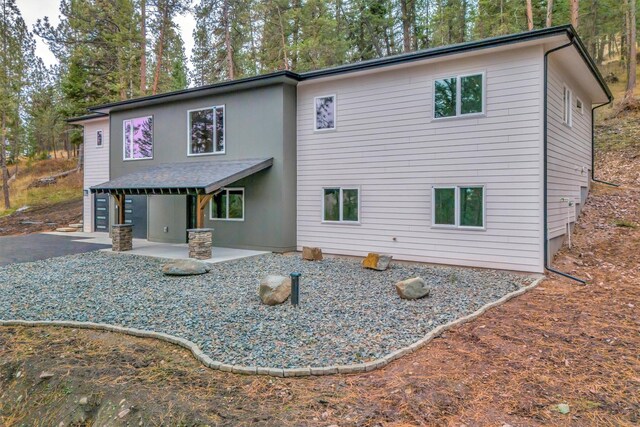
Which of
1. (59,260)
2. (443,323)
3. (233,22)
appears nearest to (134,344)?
(443,323)

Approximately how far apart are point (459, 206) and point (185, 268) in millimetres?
6015

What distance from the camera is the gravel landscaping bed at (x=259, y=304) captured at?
4391 millimetres

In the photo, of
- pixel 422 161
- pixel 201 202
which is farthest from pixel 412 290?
pixel 201 202

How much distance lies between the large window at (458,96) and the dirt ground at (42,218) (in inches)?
679

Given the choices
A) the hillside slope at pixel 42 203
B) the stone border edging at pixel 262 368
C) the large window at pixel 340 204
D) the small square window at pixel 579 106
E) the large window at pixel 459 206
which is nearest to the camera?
the stone border edging at pixel 262 368

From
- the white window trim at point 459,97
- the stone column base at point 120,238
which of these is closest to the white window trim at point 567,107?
the white window trim at point 459,97

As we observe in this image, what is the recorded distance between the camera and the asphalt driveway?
406 inches

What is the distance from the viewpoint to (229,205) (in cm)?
1188

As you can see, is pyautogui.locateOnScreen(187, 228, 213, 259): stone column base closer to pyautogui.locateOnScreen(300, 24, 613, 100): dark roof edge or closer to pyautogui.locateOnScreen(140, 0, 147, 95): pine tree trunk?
pyautogui.locateOnScreen(300, 24, 613, 100): dark roof edge

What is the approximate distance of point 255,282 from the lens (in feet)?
24.3

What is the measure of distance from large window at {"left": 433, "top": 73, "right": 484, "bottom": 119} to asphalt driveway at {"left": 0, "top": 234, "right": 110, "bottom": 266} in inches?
408

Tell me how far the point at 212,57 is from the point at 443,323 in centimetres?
2188

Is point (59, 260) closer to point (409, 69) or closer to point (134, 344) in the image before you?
point (134, 344)

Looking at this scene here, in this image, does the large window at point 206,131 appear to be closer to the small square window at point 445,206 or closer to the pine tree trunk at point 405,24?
the small square window at point 445,206
